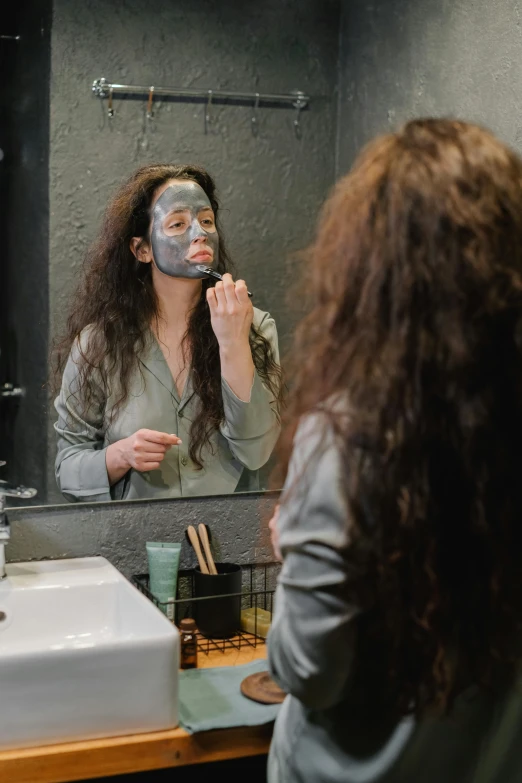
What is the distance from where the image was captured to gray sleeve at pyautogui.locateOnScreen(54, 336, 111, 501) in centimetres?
163

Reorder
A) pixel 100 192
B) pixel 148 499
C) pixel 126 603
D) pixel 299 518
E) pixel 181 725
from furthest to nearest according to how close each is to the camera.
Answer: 1. pixel 148 499
2. pixel 100 192
3. pixel 126 603
4. pixel 181 725
5. pixel 299 518

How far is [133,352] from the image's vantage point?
1.67m

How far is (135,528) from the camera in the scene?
5.57 ft

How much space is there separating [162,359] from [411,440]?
0.97 m

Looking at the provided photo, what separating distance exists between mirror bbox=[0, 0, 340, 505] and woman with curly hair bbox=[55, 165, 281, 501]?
1 cm

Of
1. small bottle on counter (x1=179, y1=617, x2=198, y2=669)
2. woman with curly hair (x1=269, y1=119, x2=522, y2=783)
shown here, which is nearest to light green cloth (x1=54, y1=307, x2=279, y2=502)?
small bottle on counter (x1=179, y1=617, x2=198, y2=669)

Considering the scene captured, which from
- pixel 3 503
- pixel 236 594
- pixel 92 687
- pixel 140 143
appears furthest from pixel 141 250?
pixel 92 687

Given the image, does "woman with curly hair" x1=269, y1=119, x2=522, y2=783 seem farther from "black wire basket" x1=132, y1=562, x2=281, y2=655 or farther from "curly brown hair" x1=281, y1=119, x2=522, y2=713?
"black wire basket" x1=132, y1=562, x2=281, y2=655

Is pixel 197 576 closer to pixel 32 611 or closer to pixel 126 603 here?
pixel 126 603

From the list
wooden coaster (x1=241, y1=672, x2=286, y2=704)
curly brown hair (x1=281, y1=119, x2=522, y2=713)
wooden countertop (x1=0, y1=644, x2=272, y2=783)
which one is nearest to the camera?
curly brown hair (x1=281, y1=119, x2=522, y2=713)

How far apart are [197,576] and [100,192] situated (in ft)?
2.38

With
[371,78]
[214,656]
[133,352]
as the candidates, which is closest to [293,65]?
[371,78]

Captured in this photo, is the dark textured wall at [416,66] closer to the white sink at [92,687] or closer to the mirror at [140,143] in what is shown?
the mirror at [140,143]

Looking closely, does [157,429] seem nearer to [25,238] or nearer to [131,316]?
[131,316]
